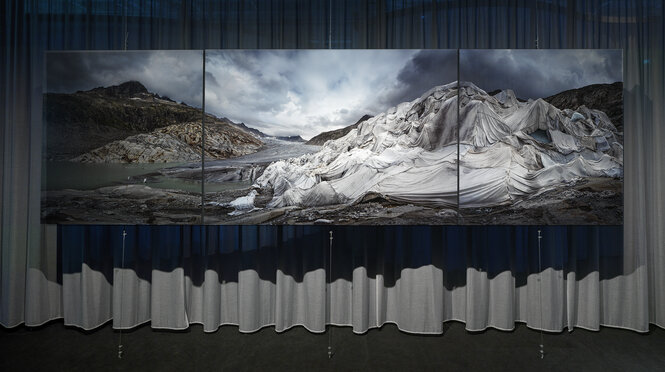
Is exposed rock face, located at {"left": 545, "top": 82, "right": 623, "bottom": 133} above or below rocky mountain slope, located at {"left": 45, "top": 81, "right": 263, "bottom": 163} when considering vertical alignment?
above

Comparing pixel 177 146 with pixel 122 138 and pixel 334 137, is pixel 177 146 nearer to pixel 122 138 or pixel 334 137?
pixel 122 138

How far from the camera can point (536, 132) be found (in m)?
2.08

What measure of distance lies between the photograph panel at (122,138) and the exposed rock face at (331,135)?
74 centimetres

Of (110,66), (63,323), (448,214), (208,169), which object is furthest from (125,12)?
(448,214)

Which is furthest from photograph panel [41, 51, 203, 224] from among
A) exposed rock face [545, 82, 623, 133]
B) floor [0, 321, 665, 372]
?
exposed rock face [545, 82, 623, 133]

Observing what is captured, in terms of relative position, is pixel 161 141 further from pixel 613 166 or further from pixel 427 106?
pixel 613 166

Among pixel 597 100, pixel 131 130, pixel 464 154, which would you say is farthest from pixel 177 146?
pixel 597 100

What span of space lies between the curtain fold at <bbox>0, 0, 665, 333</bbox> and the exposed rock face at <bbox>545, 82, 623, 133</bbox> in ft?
1.15

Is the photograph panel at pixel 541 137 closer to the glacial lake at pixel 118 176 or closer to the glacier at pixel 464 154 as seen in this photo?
the glacier at pixel 464 154

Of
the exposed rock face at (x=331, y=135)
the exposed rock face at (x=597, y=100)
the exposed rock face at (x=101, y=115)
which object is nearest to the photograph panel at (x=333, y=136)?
the exposed rock face at (x=331, y=135)

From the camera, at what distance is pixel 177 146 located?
2.14 meters

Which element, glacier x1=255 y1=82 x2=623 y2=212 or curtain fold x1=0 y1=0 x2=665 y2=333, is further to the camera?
curtain fold x1=0 y1=0 x2=665 y2=333

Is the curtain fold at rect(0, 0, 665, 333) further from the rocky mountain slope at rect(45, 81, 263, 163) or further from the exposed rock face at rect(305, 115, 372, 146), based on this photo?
the exposed rock face at rect(305, 115, 372, 146)

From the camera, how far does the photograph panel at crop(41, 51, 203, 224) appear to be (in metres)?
2.11
